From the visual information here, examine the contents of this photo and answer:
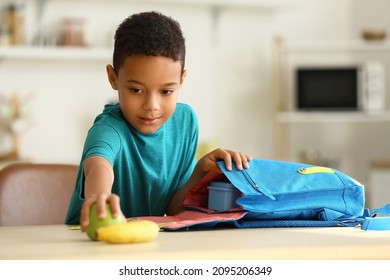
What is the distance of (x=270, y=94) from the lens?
466cm

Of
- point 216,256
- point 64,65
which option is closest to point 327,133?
point 64,65

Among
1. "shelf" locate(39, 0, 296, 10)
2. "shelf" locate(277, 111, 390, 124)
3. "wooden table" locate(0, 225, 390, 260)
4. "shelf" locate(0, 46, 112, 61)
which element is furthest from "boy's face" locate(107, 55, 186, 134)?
"shelf" locate(277, 111, 390, 124)

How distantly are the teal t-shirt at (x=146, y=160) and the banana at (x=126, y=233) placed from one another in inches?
15.2

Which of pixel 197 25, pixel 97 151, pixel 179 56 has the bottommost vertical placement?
pixel 97 151

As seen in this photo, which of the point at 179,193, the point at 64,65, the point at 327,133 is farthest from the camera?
the point at 327,133

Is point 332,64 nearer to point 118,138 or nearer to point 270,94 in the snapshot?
point 270,94

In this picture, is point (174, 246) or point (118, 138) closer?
point (174, 246)

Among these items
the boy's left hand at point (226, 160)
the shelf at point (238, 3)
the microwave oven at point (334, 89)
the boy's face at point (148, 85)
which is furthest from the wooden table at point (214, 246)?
the microwave oven at point (334, 89)

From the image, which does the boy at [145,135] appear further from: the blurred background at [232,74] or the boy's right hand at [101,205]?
the blurred background at [232,74]

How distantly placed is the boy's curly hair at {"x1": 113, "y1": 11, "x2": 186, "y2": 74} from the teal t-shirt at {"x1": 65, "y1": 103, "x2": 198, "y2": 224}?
0.38 feet

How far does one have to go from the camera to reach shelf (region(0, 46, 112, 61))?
156 inches

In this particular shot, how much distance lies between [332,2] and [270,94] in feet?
2.36

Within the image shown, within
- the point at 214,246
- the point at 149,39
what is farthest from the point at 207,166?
the point at 214,246

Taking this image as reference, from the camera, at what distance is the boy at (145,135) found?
125 centimetres
